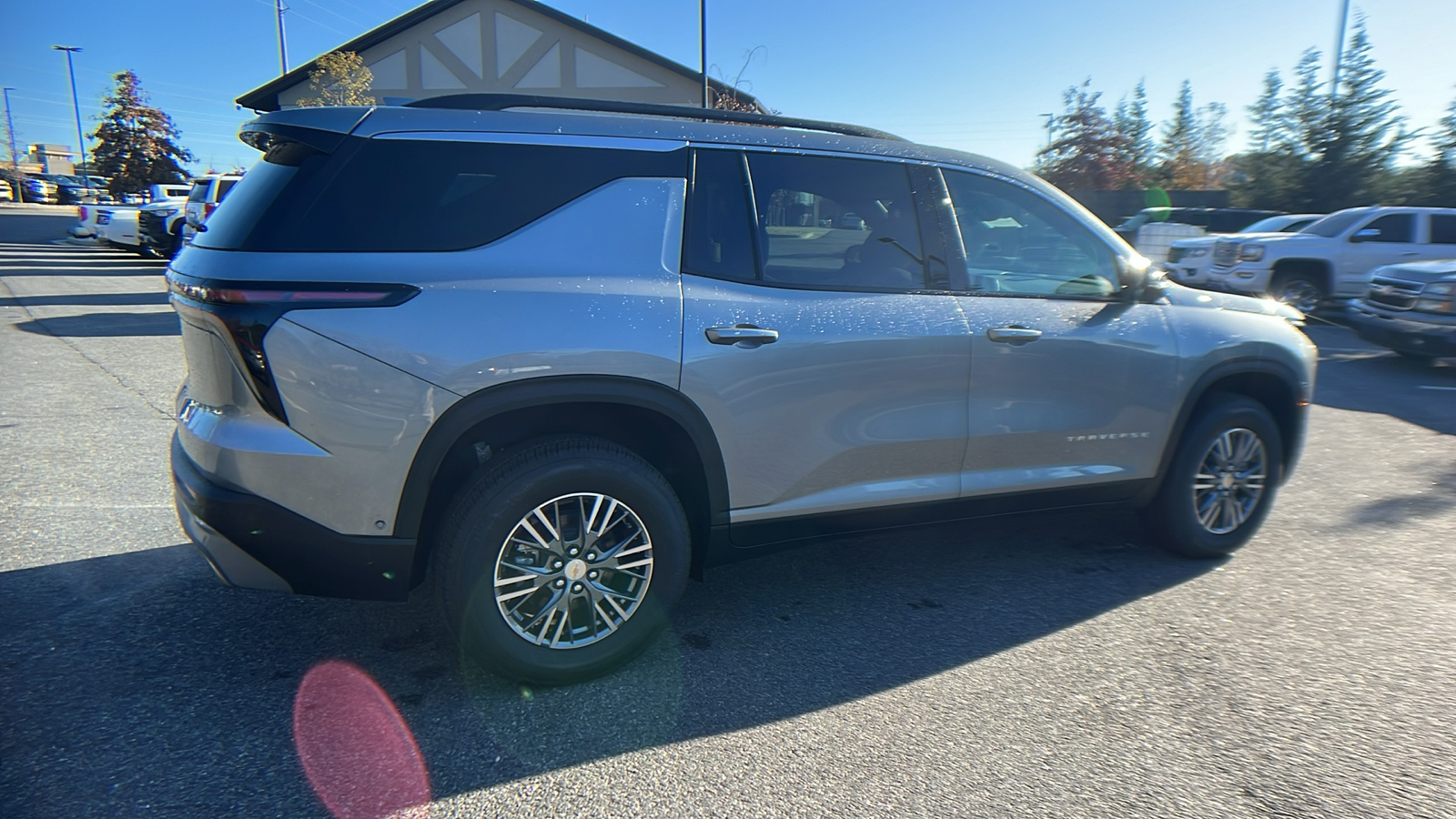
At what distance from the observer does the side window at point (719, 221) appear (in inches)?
127

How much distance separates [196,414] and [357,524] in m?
0.67

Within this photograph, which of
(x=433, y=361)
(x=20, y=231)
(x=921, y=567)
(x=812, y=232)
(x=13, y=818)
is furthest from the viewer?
Answer: (x=20, y=231)

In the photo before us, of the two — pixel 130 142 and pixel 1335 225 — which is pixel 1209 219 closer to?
pixel 1335 225

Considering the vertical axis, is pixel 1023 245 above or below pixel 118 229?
below

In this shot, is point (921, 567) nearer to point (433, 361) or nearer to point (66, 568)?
point (433, 361)

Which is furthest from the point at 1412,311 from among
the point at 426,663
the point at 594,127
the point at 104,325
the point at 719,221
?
the point at 104,325

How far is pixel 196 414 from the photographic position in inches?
114

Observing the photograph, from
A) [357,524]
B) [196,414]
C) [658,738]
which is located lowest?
[658,738]

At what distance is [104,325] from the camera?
1095 centimetres

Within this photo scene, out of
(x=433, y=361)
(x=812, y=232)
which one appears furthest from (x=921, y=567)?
(x=433, y=361)

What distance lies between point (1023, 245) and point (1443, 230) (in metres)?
13.5

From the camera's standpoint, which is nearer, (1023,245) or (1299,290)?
(1023,245)

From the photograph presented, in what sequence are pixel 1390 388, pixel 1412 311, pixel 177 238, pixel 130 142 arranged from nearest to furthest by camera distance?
pixel 1390 388 < pixel 1412 311 < pixel 177 238 < pixel 130 142

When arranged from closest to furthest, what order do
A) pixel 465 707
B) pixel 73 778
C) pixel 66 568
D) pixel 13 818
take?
1. pixel 13 818
2. pixel 73 778
3. pixel 465 707
4. pixel 66 568
